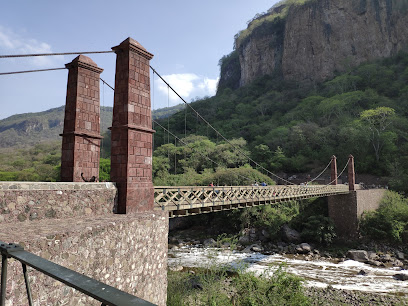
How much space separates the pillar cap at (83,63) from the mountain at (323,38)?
44.0 meters

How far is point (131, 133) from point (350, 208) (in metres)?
16.4

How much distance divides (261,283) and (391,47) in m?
45.9

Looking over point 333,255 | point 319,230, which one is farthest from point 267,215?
point 333,255

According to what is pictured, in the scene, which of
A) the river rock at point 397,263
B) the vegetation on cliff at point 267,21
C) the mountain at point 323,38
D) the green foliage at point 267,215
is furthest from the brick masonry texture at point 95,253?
the vegetation on cliff at point 267,21

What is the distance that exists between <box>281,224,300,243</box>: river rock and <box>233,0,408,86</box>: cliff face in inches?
1329

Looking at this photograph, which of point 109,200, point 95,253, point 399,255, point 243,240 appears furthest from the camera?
point 243,240

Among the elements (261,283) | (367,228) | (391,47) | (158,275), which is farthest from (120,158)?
(391,47)

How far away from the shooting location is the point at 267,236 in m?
18.5

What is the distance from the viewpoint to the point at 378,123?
27406mm

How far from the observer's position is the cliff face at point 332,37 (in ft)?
136

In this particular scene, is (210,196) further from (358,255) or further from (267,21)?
(267,21)

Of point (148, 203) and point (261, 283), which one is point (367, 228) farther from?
point (148, 203)

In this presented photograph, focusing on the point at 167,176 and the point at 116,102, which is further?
the point at 167,176

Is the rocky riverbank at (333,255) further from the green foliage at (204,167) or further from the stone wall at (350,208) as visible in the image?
the green foliage at (204,167)
